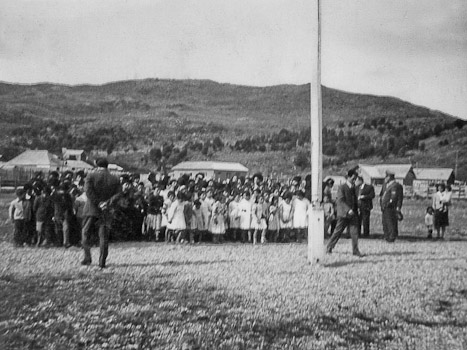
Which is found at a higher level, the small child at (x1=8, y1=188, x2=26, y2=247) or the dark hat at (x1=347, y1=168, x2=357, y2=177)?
the dark hat at (x1=347, y1=168, x2=357, y2=177)

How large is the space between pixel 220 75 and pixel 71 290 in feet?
7.05

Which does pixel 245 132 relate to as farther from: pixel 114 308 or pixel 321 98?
pixel 114 308

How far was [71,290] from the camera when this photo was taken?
3721 mm

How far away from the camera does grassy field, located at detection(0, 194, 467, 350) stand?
137 inches

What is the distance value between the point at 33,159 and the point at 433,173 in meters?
3.72

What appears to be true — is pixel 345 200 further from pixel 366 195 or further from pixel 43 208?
pixel 43 208

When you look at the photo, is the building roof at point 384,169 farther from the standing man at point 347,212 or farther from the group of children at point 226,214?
the group of children at point 226,214

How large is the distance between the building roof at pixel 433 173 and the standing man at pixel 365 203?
0.58 metres

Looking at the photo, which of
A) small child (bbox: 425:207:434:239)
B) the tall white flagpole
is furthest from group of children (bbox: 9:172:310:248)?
small child (bbox: 425:207:434:239)

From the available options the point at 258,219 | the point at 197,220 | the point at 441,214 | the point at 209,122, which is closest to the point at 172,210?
the point at 197,220

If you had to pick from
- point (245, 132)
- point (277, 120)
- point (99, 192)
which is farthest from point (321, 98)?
point (99, 192)

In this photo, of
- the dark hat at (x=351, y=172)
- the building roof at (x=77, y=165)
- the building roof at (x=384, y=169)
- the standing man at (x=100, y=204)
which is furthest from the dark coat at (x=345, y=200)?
the building roof at (x=77, y=165)

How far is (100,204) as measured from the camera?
4320 millimetres

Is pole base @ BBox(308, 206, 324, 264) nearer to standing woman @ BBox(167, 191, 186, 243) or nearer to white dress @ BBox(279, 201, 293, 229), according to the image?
white dress @ BBox(279, 201, 293, 229)
